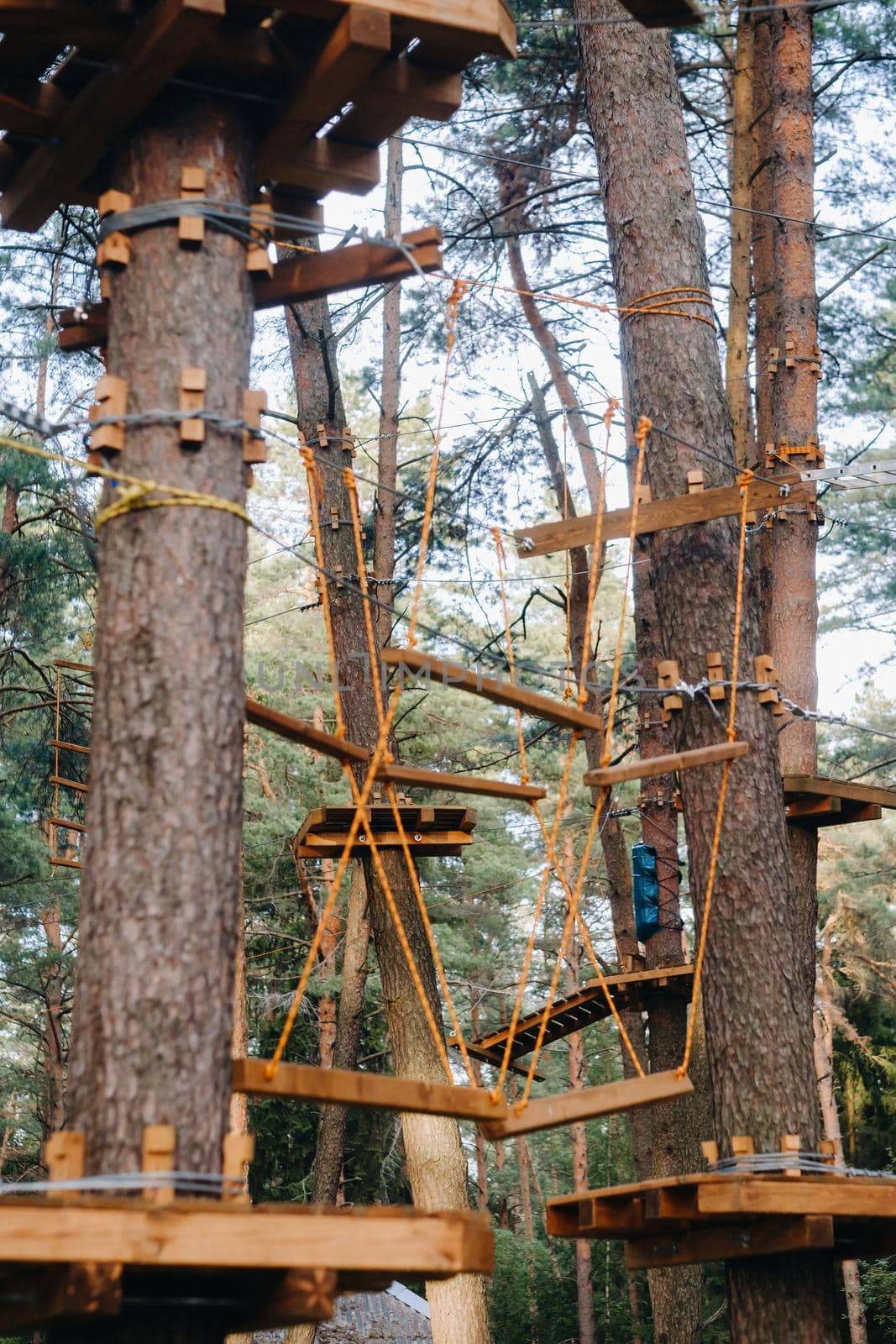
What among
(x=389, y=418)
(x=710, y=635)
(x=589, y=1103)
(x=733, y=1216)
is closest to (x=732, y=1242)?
(x=733, y=1216)

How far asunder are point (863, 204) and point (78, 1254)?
38.2 feet

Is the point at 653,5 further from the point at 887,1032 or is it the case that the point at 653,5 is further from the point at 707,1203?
the point at 887,1032

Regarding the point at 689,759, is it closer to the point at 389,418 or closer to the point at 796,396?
the point at 796,396

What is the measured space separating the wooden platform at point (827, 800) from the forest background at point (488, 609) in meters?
0.48

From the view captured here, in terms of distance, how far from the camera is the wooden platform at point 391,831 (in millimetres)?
6551

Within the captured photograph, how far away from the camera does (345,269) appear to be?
3900 mm

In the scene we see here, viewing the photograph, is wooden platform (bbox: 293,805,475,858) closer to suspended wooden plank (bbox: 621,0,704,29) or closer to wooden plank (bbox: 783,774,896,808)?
wooden plank (bbox: 783,774,896,808)

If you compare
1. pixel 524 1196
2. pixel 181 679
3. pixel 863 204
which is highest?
pixel 863 204

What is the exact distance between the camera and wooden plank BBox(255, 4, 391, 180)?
3477 mm

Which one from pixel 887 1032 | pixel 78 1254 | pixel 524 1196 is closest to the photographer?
pixel 78 1254

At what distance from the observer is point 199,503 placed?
3383 millimetres

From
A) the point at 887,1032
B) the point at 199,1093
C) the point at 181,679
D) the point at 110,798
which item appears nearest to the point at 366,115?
the point at 181,679

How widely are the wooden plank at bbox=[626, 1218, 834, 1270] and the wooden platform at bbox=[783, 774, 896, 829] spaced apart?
207cm

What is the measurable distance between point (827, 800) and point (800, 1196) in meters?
2.53
